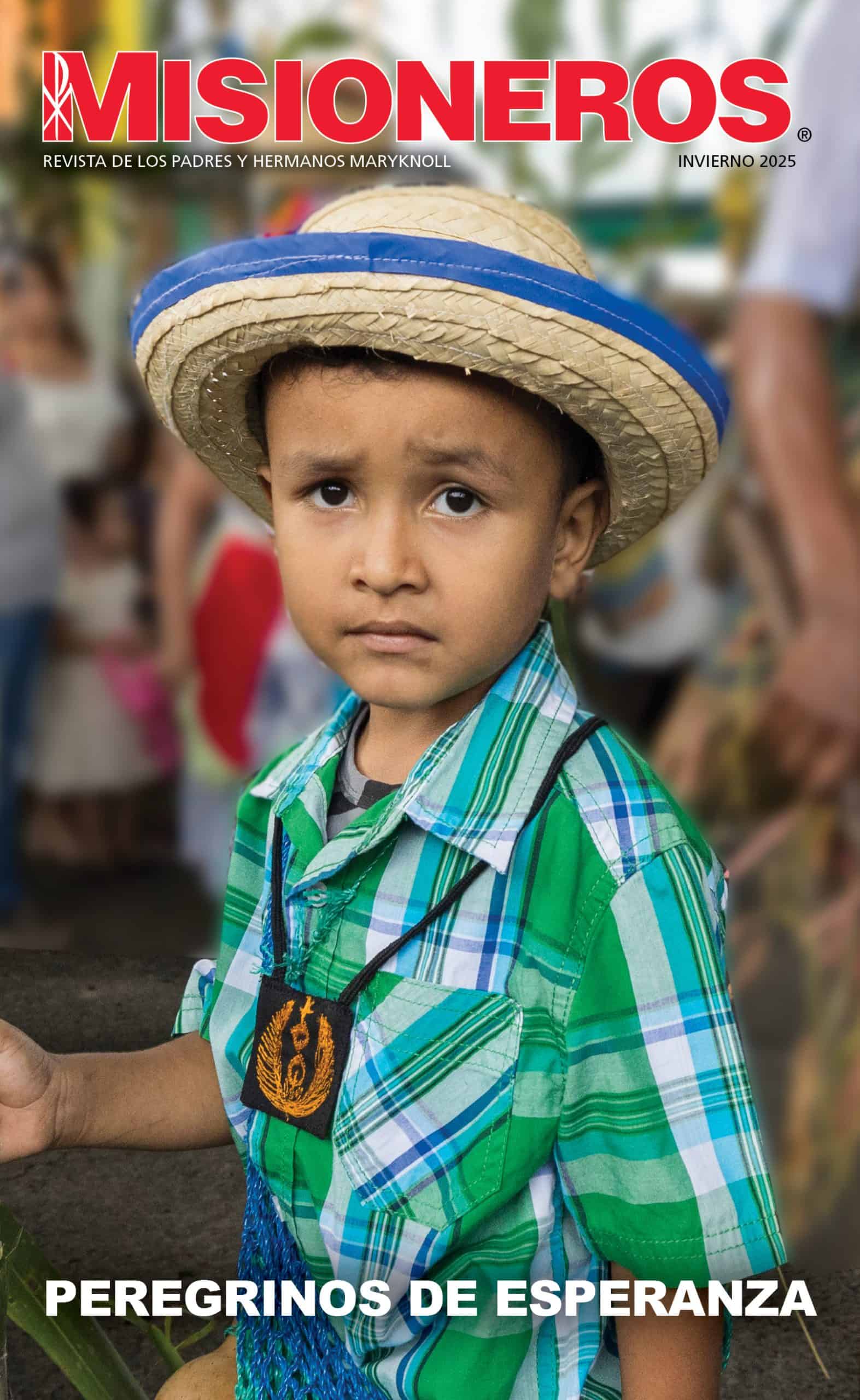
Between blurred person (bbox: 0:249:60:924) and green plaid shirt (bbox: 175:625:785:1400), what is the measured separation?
1579 mm

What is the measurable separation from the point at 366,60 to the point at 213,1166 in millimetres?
1774

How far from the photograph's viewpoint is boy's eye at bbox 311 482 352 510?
37.0 inches

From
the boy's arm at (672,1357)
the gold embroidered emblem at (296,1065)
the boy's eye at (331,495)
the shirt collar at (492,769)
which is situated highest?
the boy's eye at (331,495)

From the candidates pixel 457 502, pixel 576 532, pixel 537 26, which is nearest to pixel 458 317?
pixel 457 502

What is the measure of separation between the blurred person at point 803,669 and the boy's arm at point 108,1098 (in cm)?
126

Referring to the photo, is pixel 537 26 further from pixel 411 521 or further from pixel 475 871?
pixel 475 871

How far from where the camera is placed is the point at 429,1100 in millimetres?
931

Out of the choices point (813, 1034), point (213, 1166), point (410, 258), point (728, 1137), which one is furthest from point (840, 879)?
point (410, 258)

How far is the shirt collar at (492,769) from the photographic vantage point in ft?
3.09

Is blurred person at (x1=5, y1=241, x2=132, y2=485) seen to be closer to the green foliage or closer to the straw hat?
the green foliage

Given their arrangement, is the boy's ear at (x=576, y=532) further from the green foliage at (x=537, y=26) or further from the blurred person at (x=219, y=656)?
the blurred person at (x=219, y=656)

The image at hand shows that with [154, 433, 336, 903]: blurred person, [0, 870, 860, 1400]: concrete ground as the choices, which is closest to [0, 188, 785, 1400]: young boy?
[0, 870, 860, 1400]: concrete ground

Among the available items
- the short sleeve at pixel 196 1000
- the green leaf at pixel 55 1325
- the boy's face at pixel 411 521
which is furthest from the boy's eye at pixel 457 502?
the green leaf at pixel 55 1325

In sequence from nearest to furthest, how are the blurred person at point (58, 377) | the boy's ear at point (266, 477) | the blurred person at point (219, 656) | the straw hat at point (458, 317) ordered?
1. the straw hat at point (458, 317)
2. the boy's ear at point (266, 477)
3. the blurred person at point (58, 377)
4. the blurred person at point (219, 656)
